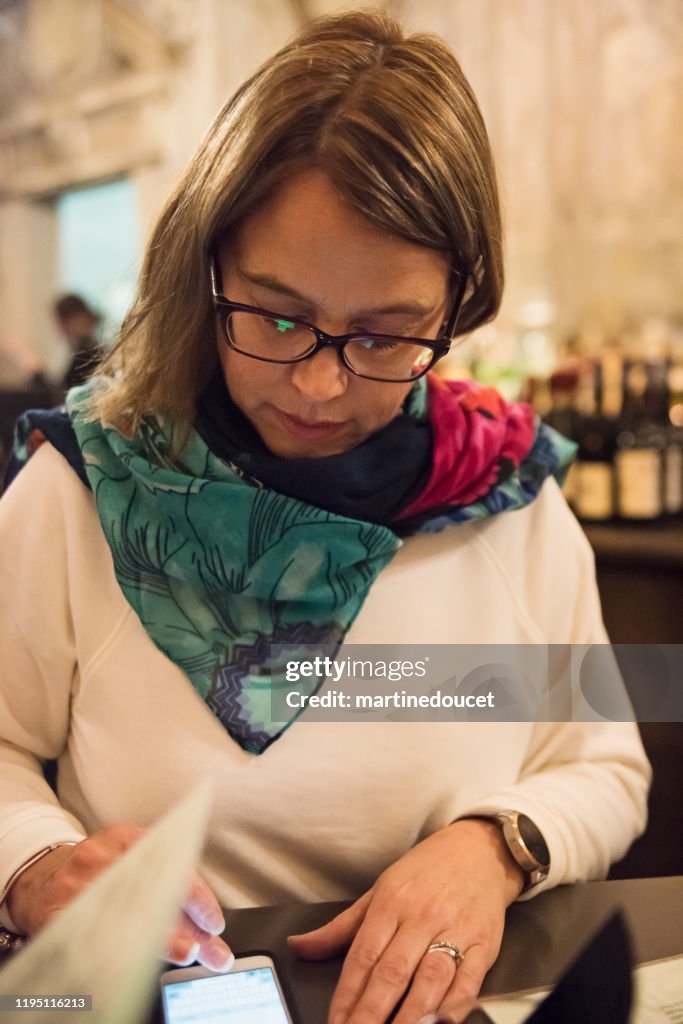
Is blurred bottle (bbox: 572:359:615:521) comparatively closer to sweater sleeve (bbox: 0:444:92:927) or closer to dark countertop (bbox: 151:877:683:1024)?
dark countertop (bbox: 151:877:683:1024)

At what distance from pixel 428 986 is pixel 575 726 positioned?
1.24ft

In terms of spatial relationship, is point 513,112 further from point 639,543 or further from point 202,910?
point 202,910

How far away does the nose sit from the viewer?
2.43ft

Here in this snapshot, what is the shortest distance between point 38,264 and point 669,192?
284 centimetres

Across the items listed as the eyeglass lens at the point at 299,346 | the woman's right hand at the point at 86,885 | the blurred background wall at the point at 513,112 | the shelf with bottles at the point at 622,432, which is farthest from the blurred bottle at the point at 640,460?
the woman's right hand at the point at 86,885

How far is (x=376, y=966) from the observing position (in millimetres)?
604

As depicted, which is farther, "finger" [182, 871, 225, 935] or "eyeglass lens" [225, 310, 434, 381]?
"eyeglass lens" [225, 310, 434, 381]

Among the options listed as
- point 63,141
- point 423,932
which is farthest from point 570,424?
point 63,141

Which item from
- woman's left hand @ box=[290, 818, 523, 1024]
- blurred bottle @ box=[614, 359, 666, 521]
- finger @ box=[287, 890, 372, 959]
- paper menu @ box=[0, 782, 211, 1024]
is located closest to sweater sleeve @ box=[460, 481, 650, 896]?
woman's left hand @ box=[290, 818, 523, 1024]

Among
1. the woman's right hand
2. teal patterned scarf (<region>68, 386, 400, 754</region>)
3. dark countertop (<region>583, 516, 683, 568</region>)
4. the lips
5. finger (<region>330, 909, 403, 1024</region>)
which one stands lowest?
dark countertop (<region>583, 516, 683, 568</region>)

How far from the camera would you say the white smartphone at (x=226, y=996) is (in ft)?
1.78

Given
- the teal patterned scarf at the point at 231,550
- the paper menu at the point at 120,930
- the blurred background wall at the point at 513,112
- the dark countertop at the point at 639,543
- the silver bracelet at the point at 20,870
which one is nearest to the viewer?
the paper menu at the point at 120,930

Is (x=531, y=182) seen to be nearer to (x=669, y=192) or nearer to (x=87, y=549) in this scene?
(x=669, y=192)

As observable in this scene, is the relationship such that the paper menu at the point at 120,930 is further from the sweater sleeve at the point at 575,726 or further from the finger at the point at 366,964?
the sweater sleeve at the point at 575,726
